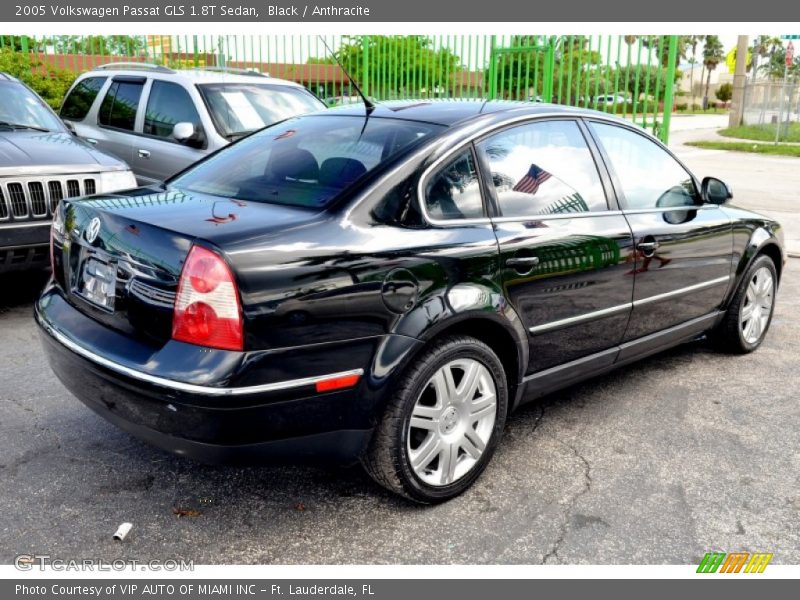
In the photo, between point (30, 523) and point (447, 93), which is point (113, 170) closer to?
point (30, 523)

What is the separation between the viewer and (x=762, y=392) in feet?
14.7

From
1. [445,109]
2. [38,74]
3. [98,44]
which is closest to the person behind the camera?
[445,109]

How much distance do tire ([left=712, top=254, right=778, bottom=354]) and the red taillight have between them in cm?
352

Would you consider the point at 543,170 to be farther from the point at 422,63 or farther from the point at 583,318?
the point at 422,63

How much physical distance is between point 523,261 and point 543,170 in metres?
0.55

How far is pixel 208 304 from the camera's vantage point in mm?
2562

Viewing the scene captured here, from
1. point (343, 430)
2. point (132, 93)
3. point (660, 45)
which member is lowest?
point (343, 430)

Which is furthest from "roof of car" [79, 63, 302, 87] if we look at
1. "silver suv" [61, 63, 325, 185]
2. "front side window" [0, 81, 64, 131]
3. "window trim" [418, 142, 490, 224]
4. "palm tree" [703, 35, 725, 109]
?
"palm tree" [703, 35, 725, 109]

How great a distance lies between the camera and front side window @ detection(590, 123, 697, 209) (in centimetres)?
402

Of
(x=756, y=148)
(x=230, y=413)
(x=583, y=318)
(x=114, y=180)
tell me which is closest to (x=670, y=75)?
(x=114, y=180)

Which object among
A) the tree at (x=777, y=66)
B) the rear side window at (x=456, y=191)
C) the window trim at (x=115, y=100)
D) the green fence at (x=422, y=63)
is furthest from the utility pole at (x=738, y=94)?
the rear side window at (x=456, y=191)

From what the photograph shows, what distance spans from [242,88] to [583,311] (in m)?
5.09

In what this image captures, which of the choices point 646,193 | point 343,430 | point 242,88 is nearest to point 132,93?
point 242,88

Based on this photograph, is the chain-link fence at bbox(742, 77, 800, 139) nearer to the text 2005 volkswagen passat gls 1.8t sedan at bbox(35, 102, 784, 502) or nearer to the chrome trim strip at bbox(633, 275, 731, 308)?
the chrome trim strip at bbox(633, 275, 731, 308)
